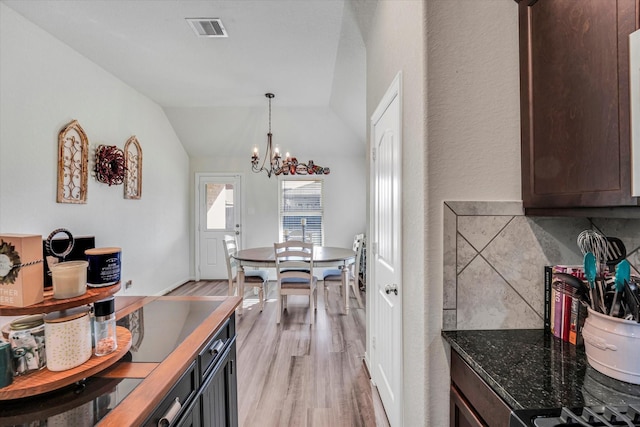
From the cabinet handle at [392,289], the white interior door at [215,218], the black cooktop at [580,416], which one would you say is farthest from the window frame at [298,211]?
the black cooktop at [580,416]

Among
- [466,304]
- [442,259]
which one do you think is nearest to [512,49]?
[442,259]

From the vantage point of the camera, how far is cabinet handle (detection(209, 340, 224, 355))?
4.02ft

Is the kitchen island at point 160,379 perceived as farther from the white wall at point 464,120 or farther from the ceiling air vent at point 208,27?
the ceiling air vent at point 208,27

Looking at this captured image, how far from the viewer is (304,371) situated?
247cm

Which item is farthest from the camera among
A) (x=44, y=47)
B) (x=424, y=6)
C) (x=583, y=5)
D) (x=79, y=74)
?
(x=79, y=74)

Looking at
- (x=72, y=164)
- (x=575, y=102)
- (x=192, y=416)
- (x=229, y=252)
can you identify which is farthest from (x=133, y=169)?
(x=575, y=102)

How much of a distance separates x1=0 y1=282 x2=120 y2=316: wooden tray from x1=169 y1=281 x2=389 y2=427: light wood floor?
4.90ft

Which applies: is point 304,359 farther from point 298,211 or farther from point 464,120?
point 298,211

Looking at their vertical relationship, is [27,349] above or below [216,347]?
above

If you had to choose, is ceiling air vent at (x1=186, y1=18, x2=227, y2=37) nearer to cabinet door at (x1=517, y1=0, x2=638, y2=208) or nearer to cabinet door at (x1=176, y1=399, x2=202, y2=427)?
cabinet door at (x1=517, y1=0, x2=638, y2=208)

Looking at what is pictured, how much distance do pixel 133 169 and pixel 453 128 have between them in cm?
416

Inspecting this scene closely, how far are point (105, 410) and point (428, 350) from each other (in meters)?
1.03

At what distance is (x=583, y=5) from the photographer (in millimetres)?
938

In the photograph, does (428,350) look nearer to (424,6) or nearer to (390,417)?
(390,417)
